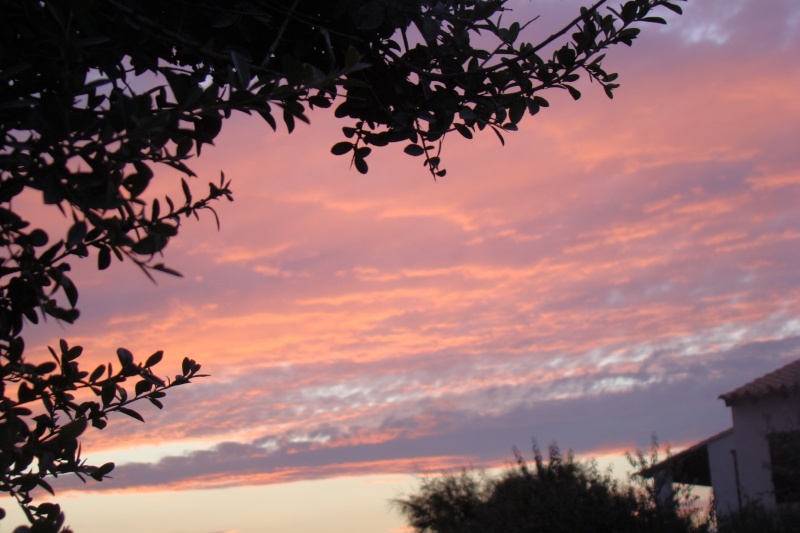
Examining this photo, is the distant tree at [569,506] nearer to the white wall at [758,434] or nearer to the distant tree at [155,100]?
the white wall at [758,434]

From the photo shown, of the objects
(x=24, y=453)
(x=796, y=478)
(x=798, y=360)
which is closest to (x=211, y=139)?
(x=24, y=453)

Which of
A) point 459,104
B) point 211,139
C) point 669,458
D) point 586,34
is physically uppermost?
point 586,34

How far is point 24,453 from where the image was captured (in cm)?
312

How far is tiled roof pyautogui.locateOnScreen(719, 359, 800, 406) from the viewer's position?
20.8 m

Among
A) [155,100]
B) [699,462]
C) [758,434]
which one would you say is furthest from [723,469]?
[155,100]

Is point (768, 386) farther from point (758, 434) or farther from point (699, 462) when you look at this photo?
point (699, 462)

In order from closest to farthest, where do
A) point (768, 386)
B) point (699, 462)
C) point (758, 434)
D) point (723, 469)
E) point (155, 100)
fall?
point (155, 100)
point (768, 386)
point (758, 434)
point (723, 469)
point (699, 462)

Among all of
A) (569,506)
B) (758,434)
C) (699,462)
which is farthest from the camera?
(699,462)

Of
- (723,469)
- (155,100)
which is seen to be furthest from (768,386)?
(155,100)

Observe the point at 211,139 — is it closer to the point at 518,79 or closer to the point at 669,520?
the point at 518,79

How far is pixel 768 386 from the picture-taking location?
2114 centimetres

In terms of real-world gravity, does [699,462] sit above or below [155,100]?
Answer: below

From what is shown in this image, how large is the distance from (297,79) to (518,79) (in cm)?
222

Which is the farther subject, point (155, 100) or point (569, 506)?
point (569, 506)
